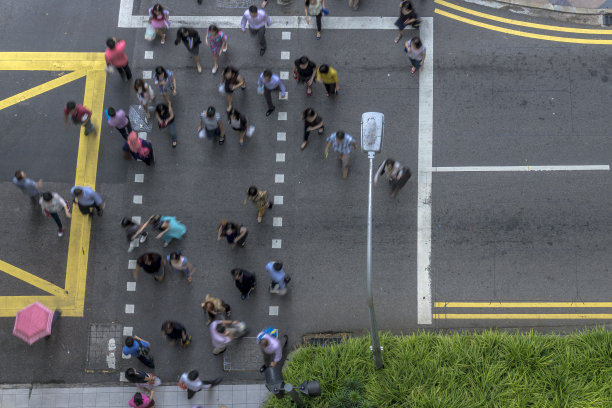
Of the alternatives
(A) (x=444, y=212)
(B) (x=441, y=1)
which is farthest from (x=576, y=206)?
(B) (x=441, y=1)

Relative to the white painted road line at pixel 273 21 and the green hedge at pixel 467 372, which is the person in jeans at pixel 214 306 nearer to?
the green hedge at pixel 467 372

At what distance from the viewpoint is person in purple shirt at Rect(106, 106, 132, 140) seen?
45.4ft

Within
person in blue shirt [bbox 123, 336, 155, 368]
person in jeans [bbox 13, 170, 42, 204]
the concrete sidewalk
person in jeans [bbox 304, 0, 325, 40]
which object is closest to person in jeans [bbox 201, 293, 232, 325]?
person in blue shirt [bbox 123, 336, 155, 368]

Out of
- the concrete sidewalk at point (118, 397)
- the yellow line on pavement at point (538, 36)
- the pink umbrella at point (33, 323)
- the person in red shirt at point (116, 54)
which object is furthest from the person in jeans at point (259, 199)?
the yellow line on pavement at point (538, 36)

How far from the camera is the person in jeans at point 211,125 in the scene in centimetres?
1388

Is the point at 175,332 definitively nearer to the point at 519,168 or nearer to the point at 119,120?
the point at 119,120

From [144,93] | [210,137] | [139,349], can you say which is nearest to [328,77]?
[210,137]

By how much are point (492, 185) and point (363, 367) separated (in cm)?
527

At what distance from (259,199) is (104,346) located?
15.6 ft

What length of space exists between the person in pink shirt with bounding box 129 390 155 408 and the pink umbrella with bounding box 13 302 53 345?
8.08 feet

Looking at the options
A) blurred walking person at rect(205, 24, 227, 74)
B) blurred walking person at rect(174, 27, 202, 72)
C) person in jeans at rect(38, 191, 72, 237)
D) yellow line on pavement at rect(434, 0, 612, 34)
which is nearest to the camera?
person in jeans at rect(38, 191, 72, 237)

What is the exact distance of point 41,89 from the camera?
50.8ft

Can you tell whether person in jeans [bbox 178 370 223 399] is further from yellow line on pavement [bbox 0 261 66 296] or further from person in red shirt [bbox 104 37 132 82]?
person in red shirt [bbox 104 37 132 82]

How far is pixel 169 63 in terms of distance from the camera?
15719mm
